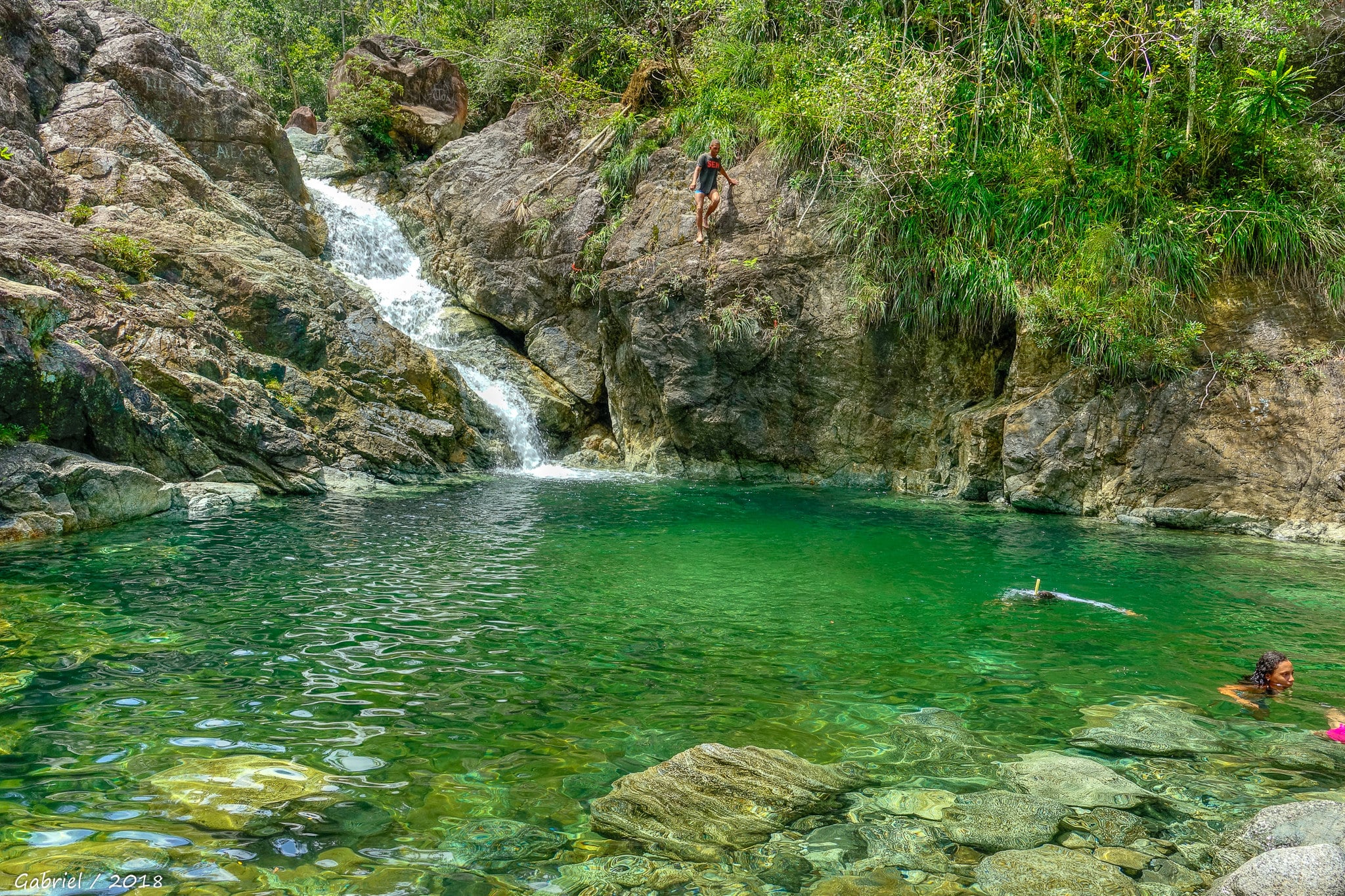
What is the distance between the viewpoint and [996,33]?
14.5 metres

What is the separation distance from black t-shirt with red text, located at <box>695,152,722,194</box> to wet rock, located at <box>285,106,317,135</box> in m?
22.7

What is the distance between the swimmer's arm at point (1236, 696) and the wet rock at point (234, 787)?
5284mm

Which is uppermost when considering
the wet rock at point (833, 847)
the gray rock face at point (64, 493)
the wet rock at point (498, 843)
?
the gray rock face at point (64, 493)

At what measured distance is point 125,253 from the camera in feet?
41.9

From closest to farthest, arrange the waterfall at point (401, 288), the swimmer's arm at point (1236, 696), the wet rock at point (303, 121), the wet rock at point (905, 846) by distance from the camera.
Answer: the wet rock at point (905, 846) < the swimmer's arm at point (1236, 696) < the waterfall at point (401, 288) < the wet rock at point (303, 121)

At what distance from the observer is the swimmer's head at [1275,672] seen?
4879mm

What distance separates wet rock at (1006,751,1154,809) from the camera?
3475mm

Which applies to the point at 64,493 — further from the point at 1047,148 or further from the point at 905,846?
the point at 1047,148

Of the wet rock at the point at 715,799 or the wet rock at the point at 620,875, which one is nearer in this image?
the wet rock at the point at 620,875

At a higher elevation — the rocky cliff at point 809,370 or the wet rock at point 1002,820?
the rocky cliff at point 809,370

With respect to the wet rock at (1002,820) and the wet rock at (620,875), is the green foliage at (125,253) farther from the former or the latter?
the wet rock at (1002,820)

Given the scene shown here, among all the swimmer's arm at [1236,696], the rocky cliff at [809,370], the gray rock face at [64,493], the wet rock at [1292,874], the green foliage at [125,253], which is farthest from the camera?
the green foliage at [125,253]

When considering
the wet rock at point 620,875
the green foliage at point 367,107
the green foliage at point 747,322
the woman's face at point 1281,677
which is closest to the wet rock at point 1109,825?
the wet rock at point 620,875

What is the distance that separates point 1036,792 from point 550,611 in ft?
12.8
